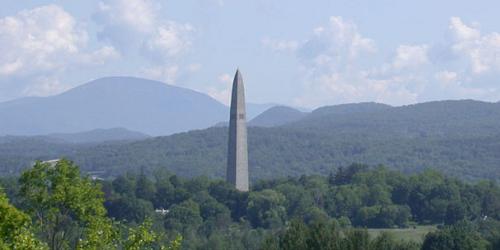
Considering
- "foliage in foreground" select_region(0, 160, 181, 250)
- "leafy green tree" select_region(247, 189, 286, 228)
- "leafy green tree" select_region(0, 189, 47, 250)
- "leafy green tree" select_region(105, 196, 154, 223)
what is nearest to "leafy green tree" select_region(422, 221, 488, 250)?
"leafy green tree" select_region(247, 189, 286, 228)

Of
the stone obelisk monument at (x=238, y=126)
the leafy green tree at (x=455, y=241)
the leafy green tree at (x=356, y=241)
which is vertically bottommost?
the leafy green tree at (x=455, y=241)

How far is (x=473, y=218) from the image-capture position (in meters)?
70.9

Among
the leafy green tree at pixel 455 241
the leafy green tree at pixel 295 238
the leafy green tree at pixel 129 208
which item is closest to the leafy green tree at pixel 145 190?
the leafy green tree at pixel 129 208

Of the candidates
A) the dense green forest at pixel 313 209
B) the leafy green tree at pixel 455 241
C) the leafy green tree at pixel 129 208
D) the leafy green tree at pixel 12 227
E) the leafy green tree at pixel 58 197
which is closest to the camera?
the leafy green tree at pixel 12 227

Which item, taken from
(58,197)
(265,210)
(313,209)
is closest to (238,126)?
(265,210)

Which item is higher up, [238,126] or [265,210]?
[238,126]

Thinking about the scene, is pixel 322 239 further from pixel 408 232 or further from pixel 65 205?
pixel 408 232

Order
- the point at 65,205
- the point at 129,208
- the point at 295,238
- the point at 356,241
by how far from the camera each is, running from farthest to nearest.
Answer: the point at 129,208 < the point at 295,238 < the point at 356,241 < the point at 65,205

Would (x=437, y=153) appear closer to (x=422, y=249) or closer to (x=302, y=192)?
(x=302, y=192)

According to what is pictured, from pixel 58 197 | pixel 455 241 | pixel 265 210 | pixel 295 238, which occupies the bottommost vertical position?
pixel 455 241

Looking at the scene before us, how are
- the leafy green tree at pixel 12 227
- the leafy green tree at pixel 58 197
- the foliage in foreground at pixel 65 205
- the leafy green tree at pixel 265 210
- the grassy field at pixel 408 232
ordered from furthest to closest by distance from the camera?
the leafy green tree at pixel 265 210 → the grassy field at pixel 408 232 → the leafy green tree at pixel 58 197 → the foliage in foreground at pixel 65 205 → the leafy green tree at pixel 12 227

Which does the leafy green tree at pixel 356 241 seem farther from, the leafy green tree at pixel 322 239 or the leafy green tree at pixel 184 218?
the leafy green tree at pixel 184 218

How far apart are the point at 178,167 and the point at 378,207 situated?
342 ft

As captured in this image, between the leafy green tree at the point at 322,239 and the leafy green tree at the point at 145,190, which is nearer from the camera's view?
the leafy green tree at the point at 322,239
